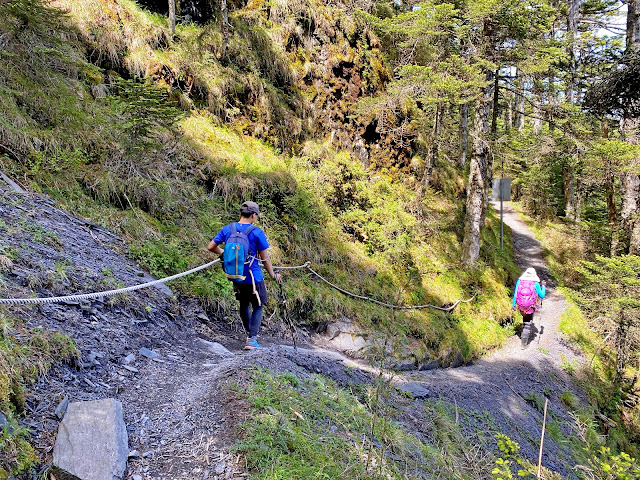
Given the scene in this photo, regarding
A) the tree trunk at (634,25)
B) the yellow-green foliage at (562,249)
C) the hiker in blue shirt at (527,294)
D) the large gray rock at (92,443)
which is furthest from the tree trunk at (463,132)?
the large gray rock at (92,443)

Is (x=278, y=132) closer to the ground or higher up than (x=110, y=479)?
higher up

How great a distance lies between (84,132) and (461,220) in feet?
42.9

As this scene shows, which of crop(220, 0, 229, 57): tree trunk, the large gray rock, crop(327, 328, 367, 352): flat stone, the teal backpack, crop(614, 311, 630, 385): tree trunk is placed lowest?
crop(614, 311, 630, 385): tree trunk

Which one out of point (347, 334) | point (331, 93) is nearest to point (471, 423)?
point (347, 334)

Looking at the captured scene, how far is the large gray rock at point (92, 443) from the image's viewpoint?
7.45ft

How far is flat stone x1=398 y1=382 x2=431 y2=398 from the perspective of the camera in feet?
20.2

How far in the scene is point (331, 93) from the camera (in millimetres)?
13227

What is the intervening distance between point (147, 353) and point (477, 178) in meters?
11.9

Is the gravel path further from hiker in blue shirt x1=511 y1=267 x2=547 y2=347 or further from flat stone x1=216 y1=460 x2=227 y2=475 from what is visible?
flat stone x1=216 y1=460 x2=227 y2=475

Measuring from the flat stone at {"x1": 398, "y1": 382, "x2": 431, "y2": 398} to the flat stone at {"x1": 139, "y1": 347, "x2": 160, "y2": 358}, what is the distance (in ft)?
12.2

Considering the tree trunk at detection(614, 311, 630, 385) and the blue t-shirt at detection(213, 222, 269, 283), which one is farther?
the tree trunk at detection(614, 311, 630, 385)

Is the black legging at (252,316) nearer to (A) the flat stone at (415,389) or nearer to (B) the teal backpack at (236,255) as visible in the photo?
(B) the teal backpack at (236,255)

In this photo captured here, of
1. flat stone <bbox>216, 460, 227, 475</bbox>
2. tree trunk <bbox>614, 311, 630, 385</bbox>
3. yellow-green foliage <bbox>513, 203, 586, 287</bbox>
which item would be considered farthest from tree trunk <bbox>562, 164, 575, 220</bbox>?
flat stone <bbox>216, 460, 227, 475</bbox>

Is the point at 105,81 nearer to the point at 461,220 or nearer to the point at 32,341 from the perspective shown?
the point at 32,341
